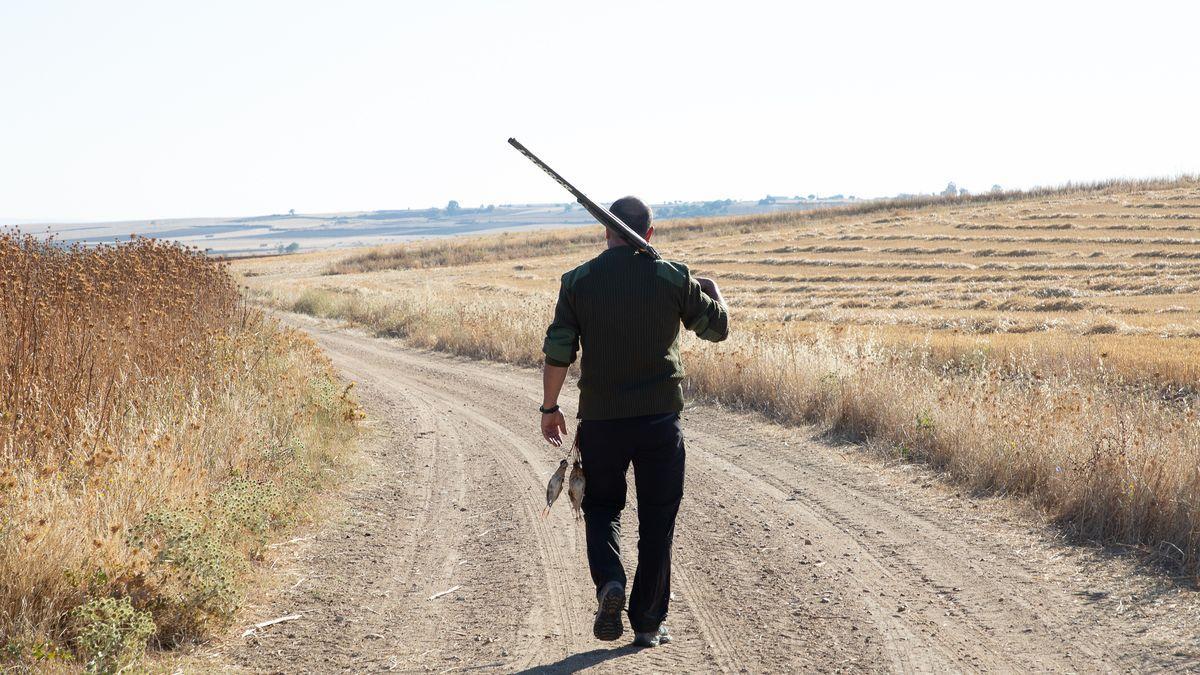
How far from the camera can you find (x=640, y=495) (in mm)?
5180

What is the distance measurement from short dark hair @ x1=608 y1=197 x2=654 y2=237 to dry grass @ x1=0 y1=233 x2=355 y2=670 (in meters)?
2.93

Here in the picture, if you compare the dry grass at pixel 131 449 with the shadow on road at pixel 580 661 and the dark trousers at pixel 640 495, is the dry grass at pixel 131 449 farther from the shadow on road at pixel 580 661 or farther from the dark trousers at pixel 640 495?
the dark trousers at pixel 640 495

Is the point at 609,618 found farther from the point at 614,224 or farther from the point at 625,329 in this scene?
the point at 614,224

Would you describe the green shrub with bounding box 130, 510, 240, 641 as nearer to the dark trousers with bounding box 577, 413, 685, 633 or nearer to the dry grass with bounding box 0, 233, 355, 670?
the dry grass with bounding box 0, 233, 355, 670

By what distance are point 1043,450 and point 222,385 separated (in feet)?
23.6

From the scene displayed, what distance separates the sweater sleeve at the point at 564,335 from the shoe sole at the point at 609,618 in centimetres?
119

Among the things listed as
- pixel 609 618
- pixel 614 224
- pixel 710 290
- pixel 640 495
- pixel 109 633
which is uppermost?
pixel 614 224

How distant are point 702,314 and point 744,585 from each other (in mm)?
1993

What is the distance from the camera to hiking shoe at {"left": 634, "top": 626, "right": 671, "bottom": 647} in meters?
5.19

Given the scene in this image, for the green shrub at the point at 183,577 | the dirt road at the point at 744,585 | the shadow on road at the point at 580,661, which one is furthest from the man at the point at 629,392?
the green shrub at the point at 183,577

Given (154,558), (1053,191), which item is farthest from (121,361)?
(1053,191)

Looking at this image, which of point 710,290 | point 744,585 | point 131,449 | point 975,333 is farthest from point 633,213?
point 975,333

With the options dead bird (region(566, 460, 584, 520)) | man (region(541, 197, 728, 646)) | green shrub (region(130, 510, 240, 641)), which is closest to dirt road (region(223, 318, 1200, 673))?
green shrub (region(130, 510, 240, 641))

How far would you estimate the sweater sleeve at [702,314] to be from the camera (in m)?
5.05
